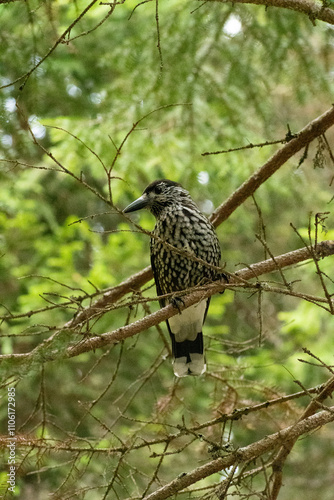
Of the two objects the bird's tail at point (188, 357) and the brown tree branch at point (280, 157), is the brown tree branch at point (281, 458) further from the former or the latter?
the bird's tail at point (188, 357)

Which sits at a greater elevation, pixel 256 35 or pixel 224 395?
pixel 256 35

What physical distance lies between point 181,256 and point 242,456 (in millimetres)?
1588

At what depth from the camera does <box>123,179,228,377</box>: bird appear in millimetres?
4055

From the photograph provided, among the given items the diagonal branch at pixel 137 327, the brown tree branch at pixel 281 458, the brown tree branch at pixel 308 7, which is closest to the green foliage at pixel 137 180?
the diagonal branch at pixel 137 327

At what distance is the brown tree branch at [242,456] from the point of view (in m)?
2.64

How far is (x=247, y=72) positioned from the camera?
525 centimetres

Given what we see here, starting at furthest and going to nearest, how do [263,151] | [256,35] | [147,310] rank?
[263,151] < [256,35] < [147,310]

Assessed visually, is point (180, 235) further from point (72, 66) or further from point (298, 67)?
point (72, 66)

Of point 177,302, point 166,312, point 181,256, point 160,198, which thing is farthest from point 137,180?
point 166,312

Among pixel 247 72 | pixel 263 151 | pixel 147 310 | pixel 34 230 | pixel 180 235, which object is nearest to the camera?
pixel 147 310

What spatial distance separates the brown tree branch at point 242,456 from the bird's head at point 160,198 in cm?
203

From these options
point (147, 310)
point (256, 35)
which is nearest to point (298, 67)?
point (256, 35)

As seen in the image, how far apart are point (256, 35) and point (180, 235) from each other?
1796 millimetres

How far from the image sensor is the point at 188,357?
4.36 metres
